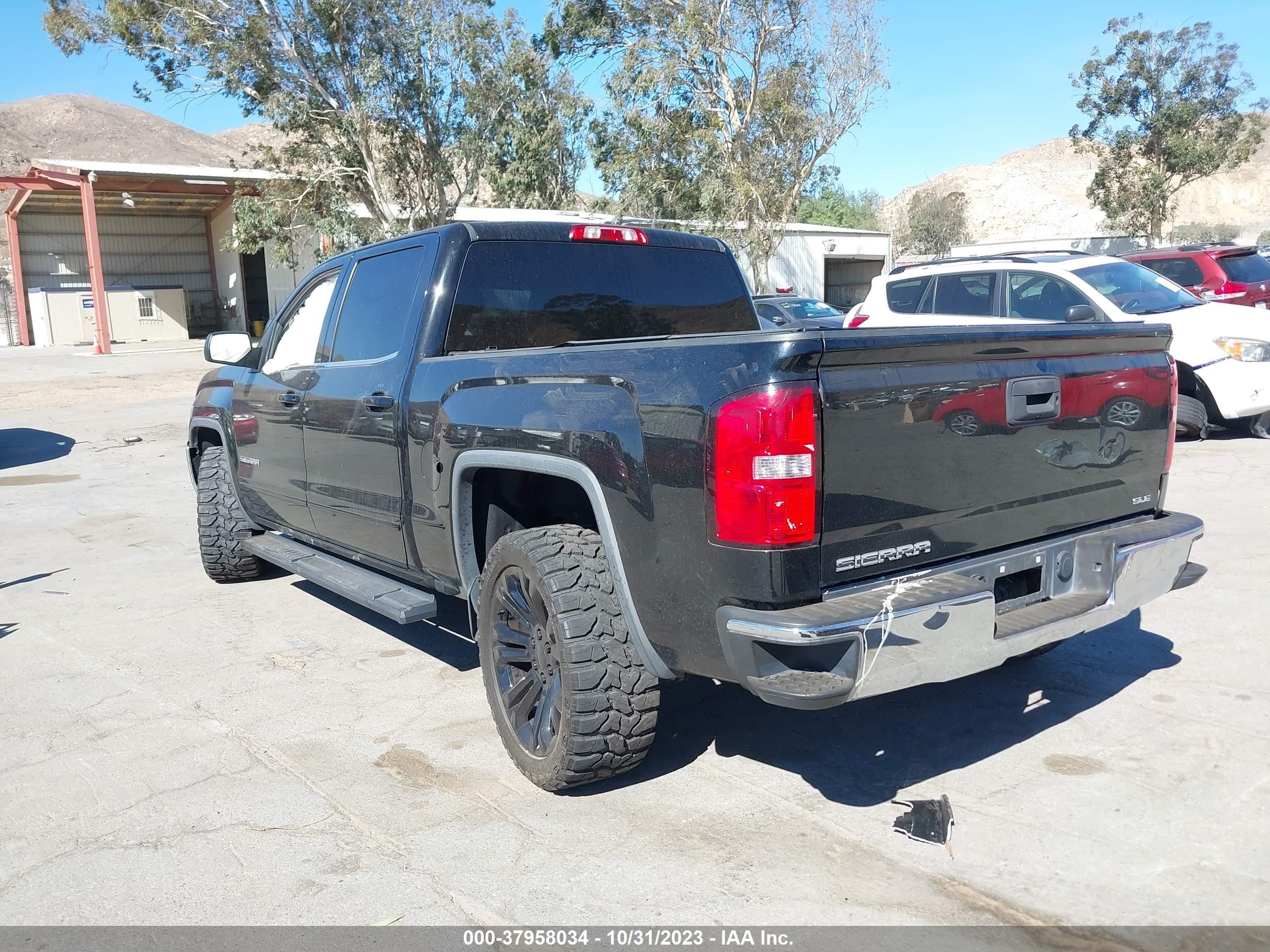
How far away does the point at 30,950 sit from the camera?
2.93m

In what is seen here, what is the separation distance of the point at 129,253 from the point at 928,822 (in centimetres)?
4716

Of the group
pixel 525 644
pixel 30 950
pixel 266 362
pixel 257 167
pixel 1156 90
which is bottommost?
pixel 30 950

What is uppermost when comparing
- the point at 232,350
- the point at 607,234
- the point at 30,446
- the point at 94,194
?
the point at 94,194

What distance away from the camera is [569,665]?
3.50 m

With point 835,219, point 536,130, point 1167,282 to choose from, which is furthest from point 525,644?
point 835,219

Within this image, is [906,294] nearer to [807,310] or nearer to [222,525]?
[222,525]

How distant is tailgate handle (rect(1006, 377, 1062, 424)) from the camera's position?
347 cm

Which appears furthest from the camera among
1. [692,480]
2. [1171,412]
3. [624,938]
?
[1171,412]

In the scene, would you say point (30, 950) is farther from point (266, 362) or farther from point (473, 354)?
point (266, 362)

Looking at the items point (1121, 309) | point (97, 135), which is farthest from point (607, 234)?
point (97, 135)

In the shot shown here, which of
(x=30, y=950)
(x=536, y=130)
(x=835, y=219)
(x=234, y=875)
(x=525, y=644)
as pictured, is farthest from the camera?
(x=835, y=219)

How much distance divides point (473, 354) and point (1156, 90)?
37698 millimetres

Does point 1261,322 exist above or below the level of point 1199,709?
above

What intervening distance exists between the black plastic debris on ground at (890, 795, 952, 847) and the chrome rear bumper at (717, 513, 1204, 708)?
51cm
